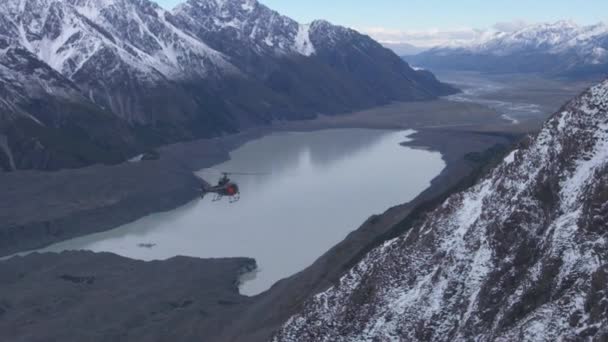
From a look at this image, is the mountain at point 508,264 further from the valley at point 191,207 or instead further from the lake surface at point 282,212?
the lake surface at point 282,212

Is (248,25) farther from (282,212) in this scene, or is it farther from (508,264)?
(508,264)

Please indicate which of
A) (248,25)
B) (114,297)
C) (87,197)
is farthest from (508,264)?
(248,25)

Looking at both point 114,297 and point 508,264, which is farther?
point 114,297

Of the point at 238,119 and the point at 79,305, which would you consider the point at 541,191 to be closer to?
the point at 79,305

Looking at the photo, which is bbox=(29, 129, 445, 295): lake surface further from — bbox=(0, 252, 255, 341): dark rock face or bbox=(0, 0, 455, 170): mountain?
bbox=(0, 0, 455, 170): mountain

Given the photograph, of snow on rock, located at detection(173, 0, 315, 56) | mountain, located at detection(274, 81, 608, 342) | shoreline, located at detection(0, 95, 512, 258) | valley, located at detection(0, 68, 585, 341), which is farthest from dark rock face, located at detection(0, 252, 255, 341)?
snow on rock, located at detection(173, 0, 315, 56)

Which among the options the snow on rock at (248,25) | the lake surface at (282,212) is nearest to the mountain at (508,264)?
the lake surface at (282,212)
